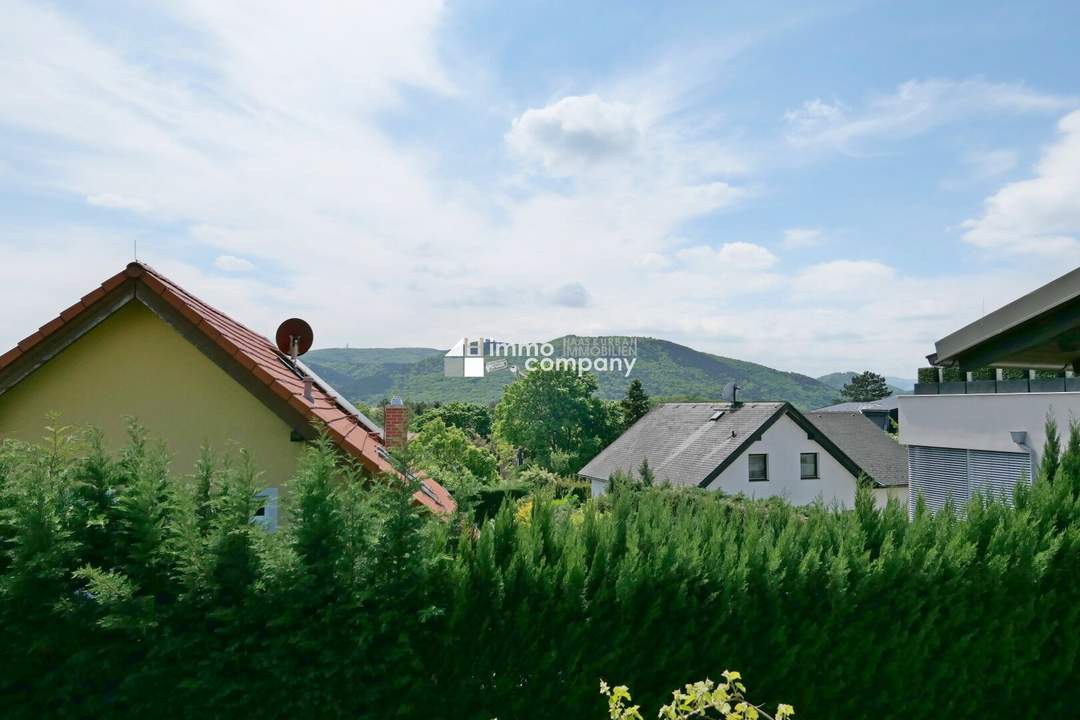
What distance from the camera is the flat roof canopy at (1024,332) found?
9.39 metres

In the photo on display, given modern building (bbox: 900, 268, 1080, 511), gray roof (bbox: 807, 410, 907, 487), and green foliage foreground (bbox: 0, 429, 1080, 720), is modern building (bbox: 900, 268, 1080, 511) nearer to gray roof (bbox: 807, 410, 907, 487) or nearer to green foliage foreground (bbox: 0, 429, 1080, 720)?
green foliage foreground (bbox: 0, 429, 1080, 720)

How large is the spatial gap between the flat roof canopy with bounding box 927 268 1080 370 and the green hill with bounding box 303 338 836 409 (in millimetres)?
84995

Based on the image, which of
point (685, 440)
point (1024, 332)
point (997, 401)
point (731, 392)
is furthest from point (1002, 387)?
point (685, 440)

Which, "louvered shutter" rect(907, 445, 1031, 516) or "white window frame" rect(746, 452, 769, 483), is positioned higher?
"louvered shutter" rect(907, 445, 1031, 516)

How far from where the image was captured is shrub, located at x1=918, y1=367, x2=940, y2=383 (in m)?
14.3

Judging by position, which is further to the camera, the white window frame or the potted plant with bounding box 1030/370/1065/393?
the white window frame

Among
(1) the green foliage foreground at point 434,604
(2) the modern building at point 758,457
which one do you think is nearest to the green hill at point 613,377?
(2) the modern building at point 758,457

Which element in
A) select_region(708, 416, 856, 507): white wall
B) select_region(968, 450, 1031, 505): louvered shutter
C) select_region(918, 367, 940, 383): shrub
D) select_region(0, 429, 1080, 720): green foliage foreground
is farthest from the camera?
select_region(708, 416, 856, 507): white wall

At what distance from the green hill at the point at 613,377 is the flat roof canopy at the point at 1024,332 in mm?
84995

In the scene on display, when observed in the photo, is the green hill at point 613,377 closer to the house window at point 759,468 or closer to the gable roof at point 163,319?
the house window at point 759,468

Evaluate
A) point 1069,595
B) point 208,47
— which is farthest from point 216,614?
point 1069,595

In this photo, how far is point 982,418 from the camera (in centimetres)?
1105

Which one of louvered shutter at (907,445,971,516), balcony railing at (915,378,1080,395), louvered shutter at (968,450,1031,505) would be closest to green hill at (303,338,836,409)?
louvered shutter at (907,445,971,516)

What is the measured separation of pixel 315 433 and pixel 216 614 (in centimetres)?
307
